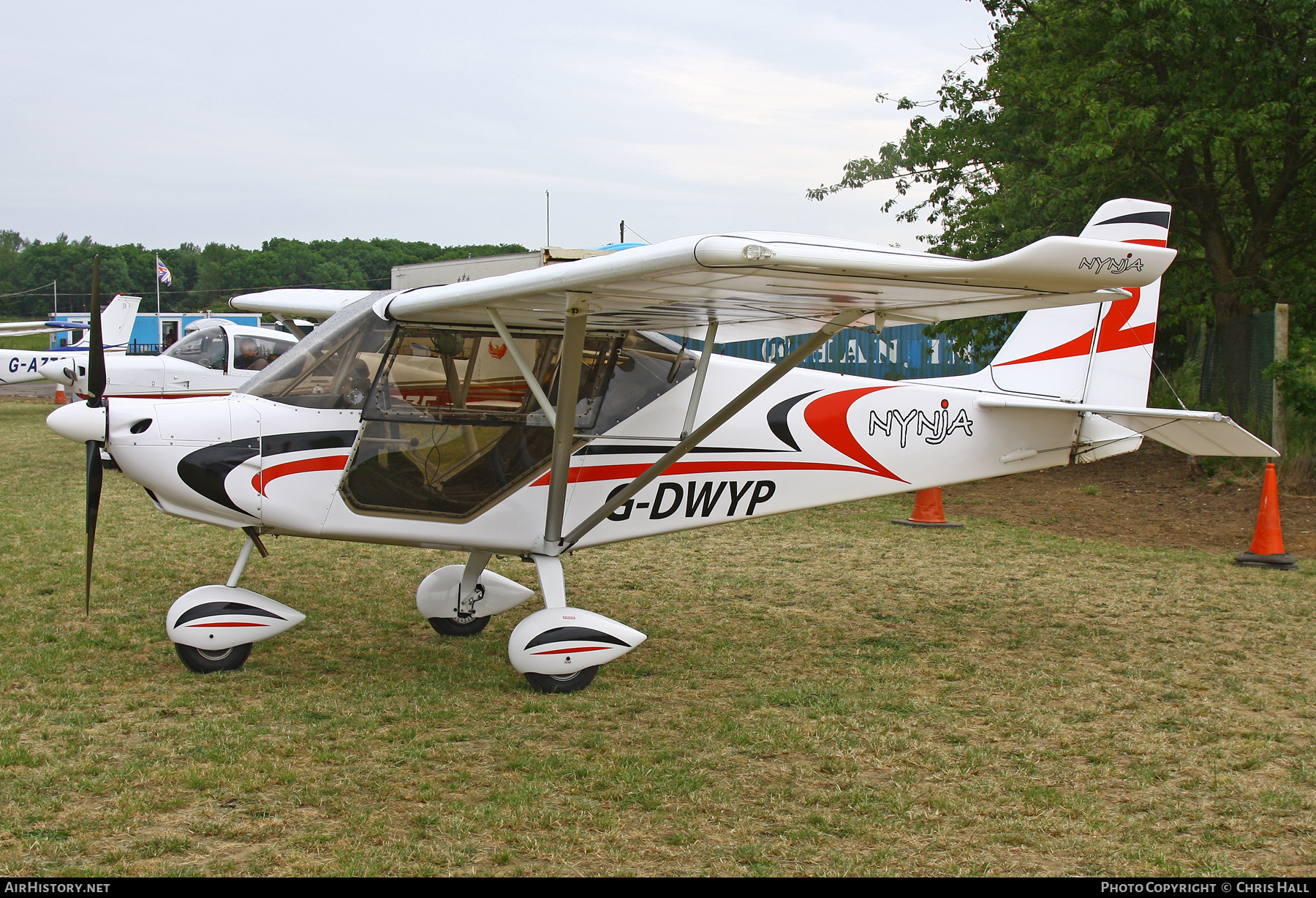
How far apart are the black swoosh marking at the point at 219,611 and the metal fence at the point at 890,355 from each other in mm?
13625

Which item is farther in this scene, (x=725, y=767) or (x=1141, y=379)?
(x=1141, y=379)

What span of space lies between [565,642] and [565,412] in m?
1.17

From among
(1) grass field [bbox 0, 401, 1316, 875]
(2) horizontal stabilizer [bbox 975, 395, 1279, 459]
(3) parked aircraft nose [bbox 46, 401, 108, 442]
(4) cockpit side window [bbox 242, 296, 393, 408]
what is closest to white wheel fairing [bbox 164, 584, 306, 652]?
(1) grass field [bbox 0, 401, 1316, 875]

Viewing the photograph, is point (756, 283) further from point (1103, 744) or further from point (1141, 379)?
point (1141, 379)

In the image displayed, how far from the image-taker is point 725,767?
4.27 metres

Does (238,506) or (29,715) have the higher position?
(238,506)

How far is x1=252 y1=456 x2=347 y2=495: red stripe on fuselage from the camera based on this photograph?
5.24 metres

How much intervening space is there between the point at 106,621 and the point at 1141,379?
7192 millimetres

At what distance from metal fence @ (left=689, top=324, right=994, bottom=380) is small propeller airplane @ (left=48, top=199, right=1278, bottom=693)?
11.2 meters

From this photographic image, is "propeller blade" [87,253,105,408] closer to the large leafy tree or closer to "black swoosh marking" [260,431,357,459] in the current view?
"black swoosh marking" [260,431,357,459]

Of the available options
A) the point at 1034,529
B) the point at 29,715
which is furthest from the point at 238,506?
the point at 1034,529

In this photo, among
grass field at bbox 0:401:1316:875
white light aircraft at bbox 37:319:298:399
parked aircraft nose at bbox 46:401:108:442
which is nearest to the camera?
grass field at bbox 0:401:1316:875

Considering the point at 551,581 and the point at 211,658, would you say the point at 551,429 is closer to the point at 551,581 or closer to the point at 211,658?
the point at 551,581

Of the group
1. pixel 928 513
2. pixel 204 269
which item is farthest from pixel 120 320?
pixel 204 269
